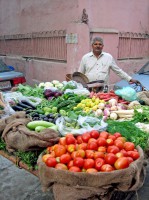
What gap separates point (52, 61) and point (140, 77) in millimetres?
3872

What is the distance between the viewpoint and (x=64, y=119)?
2.97 m

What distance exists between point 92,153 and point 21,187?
186 cm

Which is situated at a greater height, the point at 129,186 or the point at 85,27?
the point at 85,27

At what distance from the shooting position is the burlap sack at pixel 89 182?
75.2 inches

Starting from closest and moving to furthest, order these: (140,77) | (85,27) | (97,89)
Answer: (97,89) → (140,77) → (85,27)

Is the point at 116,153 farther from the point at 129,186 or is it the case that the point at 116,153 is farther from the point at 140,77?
the point at 140,77

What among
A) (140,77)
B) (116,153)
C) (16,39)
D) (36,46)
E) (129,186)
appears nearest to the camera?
(129,186)

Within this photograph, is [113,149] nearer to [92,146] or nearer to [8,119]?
[92,146]

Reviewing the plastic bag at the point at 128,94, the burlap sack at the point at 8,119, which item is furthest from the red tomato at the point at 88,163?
the plastic bag at the point at 128,94

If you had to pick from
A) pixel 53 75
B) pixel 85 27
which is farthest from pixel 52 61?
pixel 85 27

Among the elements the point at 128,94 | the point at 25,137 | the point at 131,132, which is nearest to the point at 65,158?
the point at 25,137

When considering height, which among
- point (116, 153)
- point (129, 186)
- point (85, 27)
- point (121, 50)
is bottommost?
point (129, 186)

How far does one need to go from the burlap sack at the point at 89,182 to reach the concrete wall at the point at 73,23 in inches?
237

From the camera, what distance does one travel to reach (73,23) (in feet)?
24.9
